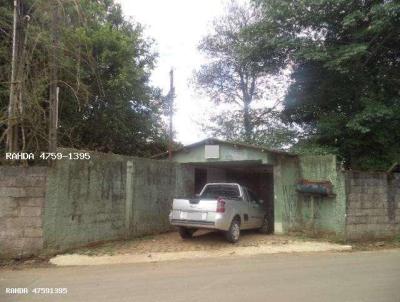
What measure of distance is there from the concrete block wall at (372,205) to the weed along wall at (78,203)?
5998 mm

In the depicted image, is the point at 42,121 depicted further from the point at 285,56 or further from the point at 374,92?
the point at 374,92

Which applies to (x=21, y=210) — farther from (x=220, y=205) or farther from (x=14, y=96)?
(x=220, y=205)

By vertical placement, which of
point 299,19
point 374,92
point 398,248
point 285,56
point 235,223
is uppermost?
point 299,19

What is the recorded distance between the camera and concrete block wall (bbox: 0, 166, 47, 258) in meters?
9.13

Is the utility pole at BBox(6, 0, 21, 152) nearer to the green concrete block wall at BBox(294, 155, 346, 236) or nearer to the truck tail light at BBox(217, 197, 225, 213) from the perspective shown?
the truck tail light at BBox(217, 197, 225, 213)

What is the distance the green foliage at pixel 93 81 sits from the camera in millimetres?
10148

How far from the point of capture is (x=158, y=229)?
13.3 m

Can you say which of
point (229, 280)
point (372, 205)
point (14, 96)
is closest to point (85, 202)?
point (14, 96)

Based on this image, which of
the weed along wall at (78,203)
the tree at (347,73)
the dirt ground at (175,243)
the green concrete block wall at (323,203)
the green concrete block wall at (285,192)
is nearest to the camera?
the weed along wall at (78,203)

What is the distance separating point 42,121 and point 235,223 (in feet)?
19.7

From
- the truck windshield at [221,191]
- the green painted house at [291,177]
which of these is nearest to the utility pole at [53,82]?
the truck windshield at [221,191]

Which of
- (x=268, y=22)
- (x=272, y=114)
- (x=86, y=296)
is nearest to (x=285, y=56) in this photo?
(x=268, y=22)

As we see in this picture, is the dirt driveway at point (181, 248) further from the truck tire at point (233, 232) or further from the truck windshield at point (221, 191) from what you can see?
the truck windshield at point (221, 191)

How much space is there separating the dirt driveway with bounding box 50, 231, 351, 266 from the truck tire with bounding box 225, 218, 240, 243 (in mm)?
168
